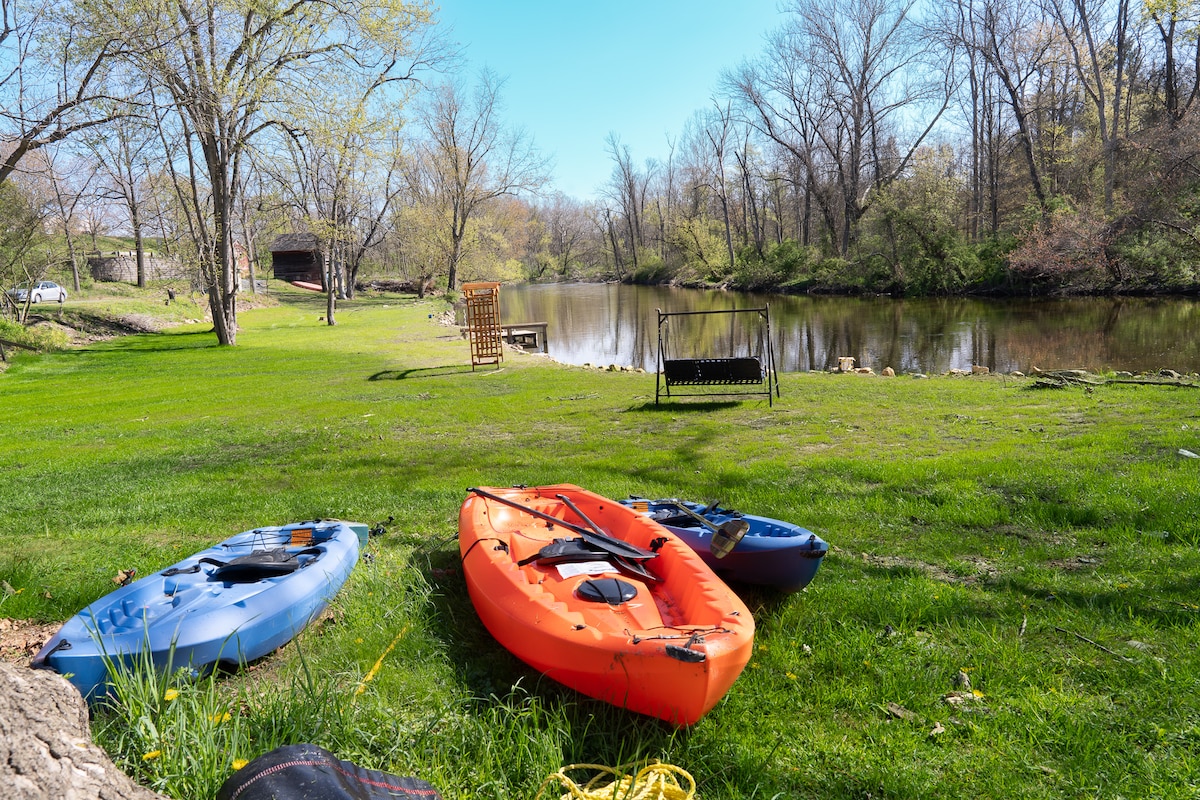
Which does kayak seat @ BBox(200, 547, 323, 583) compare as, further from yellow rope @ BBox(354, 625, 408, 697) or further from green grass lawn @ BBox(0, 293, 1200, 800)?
yellow rope @ BBox(354, 625, 408, 697)

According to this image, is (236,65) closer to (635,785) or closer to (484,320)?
(484,320)

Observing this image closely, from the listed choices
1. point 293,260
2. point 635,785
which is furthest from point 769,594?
point 293,260

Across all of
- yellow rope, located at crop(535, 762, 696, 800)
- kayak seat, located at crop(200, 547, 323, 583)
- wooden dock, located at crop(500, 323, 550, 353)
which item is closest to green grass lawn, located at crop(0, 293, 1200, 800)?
yellow rope, located at crop(535, 762, 696, 800)

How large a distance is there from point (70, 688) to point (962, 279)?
33.1m

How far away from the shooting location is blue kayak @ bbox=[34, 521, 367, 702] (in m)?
3.05

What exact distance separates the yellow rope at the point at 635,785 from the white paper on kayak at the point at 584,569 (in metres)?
1.18

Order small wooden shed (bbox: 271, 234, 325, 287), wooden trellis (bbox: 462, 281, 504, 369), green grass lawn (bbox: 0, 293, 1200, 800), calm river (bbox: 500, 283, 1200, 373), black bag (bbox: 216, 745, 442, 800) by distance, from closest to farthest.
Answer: black bag (bbox: 216, 745, 442, 800)
green grass lawn (bbox: 0, 293, 1200, 800)
calm river (bbox: 500, 283, 1200, 373)
wooden trellis (bbox: 462, 281, 504, 369)
small wooden shed (bbox: 271, 234, 325, 287)

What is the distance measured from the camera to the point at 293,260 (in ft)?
164

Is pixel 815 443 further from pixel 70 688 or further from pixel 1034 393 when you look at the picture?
pixel 70 688

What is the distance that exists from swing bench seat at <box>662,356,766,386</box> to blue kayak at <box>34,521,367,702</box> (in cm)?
636

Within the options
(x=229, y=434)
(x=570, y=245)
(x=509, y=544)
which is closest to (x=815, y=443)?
(x=509, y=544)

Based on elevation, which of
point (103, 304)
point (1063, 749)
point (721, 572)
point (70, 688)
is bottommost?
point (1063, 749)

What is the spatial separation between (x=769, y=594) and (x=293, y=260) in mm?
52869

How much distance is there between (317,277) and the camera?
51219mm
